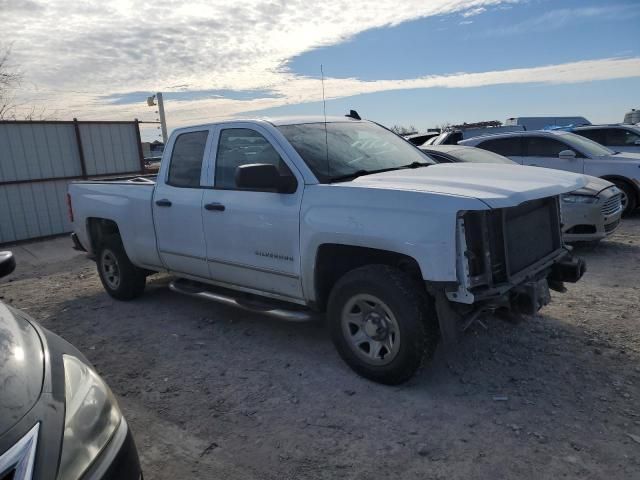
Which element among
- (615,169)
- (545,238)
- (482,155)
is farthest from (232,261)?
(615,169)

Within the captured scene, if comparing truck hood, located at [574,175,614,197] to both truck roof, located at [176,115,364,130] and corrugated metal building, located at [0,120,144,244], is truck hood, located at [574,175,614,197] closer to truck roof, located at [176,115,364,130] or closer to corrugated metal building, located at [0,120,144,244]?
truck roof, located at [176,115,364,130]

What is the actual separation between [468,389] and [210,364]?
207 cm

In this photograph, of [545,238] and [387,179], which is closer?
[387,179]

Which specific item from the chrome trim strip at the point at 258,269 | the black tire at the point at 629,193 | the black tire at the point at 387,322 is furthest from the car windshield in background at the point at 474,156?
the black tire at the point at 387,322

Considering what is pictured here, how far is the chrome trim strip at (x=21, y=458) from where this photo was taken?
1.61m

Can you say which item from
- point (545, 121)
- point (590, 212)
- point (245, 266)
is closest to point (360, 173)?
point (245, 266)

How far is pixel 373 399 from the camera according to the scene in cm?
355

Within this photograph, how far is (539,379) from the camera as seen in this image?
3.71 m

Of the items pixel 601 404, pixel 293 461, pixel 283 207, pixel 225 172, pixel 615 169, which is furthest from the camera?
pixel 615 169

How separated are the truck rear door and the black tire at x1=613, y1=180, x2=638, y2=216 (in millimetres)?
8053

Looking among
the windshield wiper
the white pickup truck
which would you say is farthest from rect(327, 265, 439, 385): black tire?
the windshield wiper

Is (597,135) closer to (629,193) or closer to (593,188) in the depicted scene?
(629,193)

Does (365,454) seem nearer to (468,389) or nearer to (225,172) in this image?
(468,389)

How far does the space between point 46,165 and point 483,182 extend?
37.2 feet
